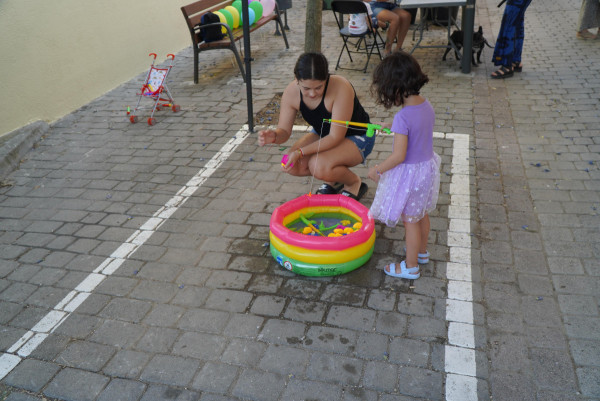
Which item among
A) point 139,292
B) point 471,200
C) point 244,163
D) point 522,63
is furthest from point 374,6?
point 139,292

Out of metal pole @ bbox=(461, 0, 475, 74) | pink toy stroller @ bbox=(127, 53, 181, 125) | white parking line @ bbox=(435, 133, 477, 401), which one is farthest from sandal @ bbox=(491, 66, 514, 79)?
pink toy stroller @ bbox=(127, 53, 181, 125)

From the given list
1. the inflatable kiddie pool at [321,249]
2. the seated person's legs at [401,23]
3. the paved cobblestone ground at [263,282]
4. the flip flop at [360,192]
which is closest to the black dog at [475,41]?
the seated person's legs at [401,23]

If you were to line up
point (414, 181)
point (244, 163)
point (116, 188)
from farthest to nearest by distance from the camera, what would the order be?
point (244, 163)
point (116, 188)
point (414, 181)

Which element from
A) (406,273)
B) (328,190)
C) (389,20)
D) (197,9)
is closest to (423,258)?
(406,273)

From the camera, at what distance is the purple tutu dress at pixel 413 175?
9.55ft

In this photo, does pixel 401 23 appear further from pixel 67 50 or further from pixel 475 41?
pixel 67 50

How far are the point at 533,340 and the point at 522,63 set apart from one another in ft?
20.3

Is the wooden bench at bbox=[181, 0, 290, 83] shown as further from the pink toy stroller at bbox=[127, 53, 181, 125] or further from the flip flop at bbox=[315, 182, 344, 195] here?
the flip flop at bbox=[315, 182, 344, 195]

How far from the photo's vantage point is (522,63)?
7688 mm

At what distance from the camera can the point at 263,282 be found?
3428 millimetres

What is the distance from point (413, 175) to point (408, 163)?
0.08 meters

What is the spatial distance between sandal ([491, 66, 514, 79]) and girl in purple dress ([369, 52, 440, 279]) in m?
4.70

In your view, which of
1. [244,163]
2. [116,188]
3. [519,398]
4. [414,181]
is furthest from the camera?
[244,163]

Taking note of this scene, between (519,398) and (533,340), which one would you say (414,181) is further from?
(519,398)
